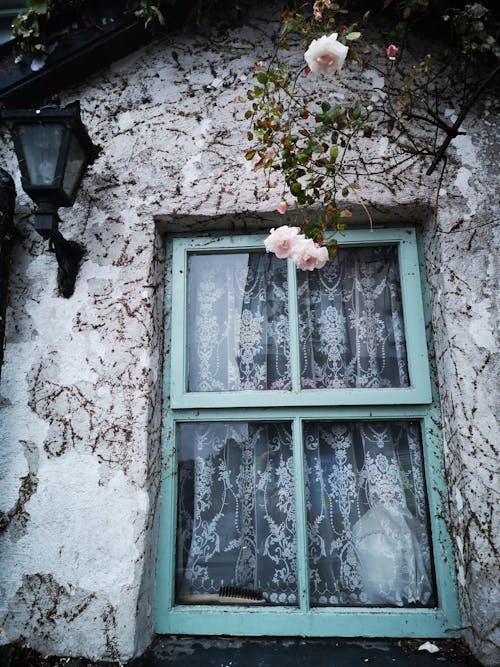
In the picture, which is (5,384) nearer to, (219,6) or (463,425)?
(463,425)

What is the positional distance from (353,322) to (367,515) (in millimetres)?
770

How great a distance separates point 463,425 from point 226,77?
1747 mm

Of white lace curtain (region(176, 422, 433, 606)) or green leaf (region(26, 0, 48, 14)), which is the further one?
green leaf (region(26, 0, 48, 14))

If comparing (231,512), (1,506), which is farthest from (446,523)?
(1,506)

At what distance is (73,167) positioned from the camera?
1837mm

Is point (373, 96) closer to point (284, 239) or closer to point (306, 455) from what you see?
point (284, 239)

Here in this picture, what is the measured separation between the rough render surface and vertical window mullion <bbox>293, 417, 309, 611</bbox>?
1.78 ft

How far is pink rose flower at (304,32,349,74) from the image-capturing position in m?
1.54

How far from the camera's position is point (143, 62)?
223cm

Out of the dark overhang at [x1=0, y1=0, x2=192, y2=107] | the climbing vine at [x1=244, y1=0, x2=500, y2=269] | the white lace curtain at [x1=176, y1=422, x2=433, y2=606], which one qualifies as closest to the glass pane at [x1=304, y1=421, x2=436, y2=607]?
the white lace curtain at [x1=176, y1=422, x2=433, y2=606]

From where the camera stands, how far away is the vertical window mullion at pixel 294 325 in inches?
78.2

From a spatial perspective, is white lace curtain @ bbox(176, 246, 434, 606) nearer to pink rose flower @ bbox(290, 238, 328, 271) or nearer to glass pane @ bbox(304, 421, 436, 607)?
glass pane @ bbox(304, 421, 436, 607)

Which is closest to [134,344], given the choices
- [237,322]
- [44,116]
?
[237,322]

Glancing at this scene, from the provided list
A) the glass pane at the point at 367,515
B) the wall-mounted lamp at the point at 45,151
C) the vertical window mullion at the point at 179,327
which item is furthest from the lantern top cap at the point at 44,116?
the glass pane at the point at 367,515
